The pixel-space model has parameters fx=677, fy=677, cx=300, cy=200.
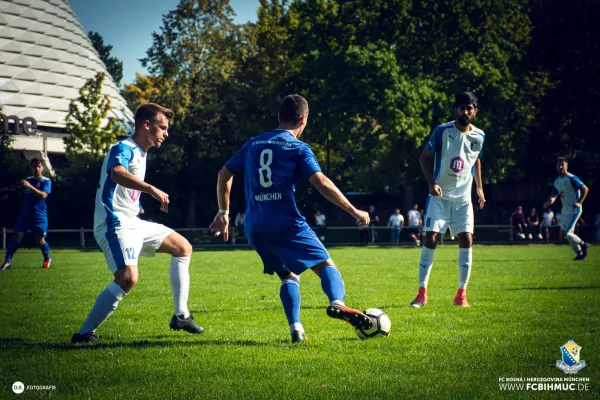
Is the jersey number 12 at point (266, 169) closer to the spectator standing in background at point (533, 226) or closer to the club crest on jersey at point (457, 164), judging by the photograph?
the club crest on jersey at point (457, 164)

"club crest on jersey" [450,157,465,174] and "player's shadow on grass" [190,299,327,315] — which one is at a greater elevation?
"club crest on jersey" [450,157,465,174]

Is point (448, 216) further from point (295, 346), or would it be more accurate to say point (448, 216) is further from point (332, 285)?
point (295, 346)

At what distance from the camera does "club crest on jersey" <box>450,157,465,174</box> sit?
9648 mm

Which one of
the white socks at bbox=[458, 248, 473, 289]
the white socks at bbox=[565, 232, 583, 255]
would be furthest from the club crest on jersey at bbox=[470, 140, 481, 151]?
the white socks at bbox=[565, 232, 583, 255]

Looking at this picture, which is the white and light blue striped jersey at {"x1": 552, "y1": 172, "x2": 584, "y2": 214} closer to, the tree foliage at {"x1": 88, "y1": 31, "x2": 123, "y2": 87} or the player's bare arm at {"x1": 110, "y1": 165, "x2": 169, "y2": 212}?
the player's bare arm at {"x1": 110, "y1": 165, "x2": 169, "y2": 212}

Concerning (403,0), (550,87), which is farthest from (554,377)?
(550,87)

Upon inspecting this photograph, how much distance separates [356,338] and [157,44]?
4356 cm

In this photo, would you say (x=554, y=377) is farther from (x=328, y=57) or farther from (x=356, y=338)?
(x=328, y=57)

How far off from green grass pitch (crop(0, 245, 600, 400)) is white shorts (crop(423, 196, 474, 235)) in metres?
1.09

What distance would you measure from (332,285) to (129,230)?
2099 mm

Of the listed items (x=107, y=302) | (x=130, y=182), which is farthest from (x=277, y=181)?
(x=107, y=302)

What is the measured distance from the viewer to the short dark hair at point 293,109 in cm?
A: 649

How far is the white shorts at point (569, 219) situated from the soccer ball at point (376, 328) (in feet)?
45.6

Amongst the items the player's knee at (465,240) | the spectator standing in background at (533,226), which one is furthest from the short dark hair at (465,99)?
the spectator standing in background at (533,226)
